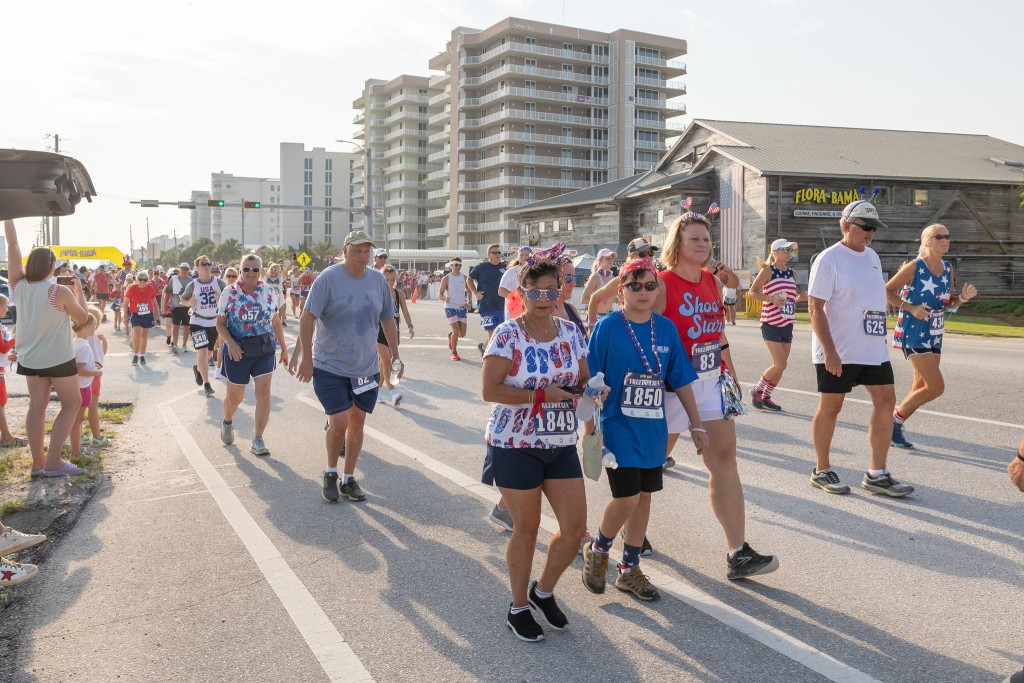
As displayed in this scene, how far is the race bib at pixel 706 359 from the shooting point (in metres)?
4.76

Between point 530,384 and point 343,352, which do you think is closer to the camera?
point 530,384

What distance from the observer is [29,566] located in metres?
4.68

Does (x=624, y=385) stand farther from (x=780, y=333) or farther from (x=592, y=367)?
(x=780, y=333)

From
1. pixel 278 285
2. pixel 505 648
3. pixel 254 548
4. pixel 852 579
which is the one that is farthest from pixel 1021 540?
pixel 278 285

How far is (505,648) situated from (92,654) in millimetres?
1820

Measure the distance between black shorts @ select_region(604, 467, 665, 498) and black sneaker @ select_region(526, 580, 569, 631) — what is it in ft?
1.98

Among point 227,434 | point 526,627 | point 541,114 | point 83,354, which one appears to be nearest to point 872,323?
point 526,627

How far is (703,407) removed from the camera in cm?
475

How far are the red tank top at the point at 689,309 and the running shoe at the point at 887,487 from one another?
2.27 meters

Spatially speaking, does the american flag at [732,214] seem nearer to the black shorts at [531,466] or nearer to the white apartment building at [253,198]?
the black shorts at [531,466]

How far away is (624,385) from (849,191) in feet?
127

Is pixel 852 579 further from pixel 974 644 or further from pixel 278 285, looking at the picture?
pixel 278 285

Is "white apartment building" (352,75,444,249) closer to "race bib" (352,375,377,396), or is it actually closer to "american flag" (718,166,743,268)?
"american flag" (718,166,743,268)

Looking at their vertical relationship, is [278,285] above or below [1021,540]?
above
